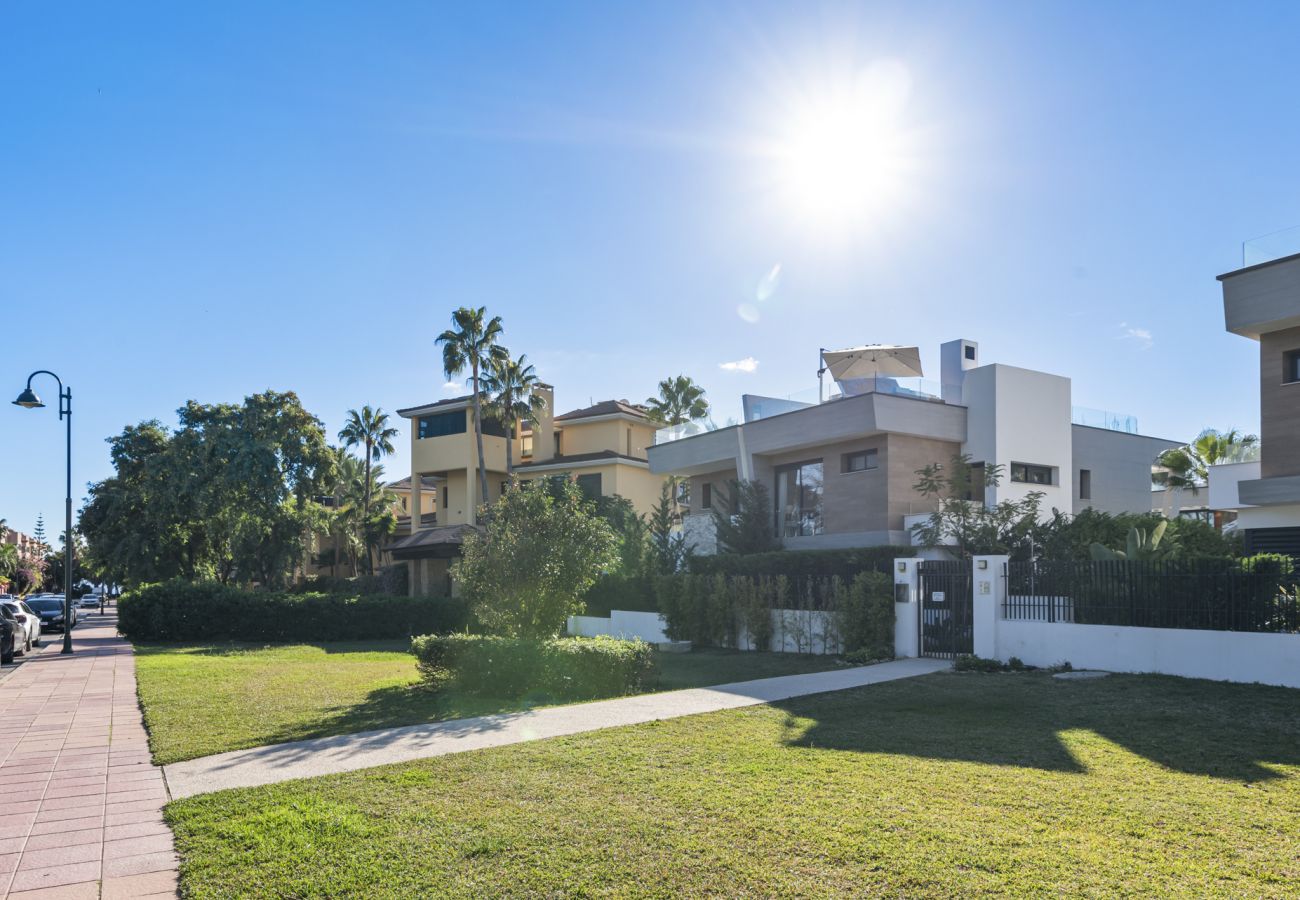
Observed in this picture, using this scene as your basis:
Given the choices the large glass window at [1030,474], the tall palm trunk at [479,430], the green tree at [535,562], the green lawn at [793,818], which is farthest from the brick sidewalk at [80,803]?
the tall palm trunk at [479,430]

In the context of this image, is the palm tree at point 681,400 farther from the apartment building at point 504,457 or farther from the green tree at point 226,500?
the green tree at point 226,500

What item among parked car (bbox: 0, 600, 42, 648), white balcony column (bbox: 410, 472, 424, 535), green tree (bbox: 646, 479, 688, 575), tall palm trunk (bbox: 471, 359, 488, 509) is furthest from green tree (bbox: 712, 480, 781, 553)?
white balcony column (bbox: 410, 472, 424, 535)

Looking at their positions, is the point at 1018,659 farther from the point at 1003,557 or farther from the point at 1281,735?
the point at 1281,735

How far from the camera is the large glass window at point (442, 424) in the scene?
145 ft

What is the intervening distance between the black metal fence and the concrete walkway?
3.08 metres

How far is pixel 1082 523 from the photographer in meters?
20.4

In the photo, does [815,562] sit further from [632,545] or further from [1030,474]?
[1030,474]

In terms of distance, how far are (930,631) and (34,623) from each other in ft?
80.2

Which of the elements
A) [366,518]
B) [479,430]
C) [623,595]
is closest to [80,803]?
[623,595]

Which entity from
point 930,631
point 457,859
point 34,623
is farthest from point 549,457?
point 457,859

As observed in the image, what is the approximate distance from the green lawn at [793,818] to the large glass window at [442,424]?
3547cm

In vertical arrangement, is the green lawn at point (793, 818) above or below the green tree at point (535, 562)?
below

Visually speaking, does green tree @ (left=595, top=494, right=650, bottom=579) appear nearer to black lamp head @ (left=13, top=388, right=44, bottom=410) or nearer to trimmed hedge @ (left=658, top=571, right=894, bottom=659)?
trimmed hedge @ (left=658, top=571, right=894, bottom=659)

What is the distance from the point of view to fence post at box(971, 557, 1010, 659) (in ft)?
52.6
